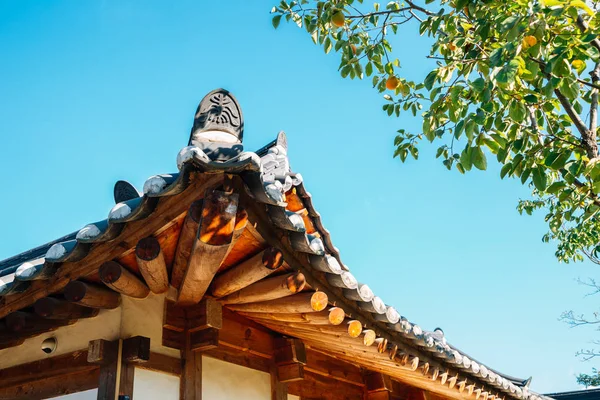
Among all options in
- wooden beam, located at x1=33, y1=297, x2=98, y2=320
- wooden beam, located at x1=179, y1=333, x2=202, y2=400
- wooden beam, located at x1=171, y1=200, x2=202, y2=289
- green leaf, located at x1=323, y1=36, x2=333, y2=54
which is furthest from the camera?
green leaf, located at x1=323, y1=36, x2=333, y2=54

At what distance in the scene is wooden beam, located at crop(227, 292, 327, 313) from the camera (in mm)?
3789

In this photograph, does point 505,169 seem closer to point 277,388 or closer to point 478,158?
point 478,158

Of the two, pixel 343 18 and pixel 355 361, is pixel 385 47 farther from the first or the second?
pixel 355 361

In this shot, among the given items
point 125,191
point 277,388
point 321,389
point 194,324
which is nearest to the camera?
point 194,324

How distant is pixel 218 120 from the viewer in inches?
136

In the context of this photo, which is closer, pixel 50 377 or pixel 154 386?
pixel 154 386

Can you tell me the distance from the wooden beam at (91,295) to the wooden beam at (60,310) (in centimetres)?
15

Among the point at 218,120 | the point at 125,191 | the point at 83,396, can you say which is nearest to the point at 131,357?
the point at 83,396

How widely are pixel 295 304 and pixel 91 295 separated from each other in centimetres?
143

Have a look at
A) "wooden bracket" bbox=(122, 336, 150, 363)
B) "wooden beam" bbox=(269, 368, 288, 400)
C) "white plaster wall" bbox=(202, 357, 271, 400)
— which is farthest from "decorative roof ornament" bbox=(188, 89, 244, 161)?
"wooden beam" bbox=(269, 368, 288, 400)

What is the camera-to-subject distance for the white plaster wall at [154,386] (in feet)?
13.0

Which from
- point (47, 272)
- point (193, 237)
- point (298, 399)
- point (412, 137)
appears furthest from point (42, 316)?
point (412, 137)

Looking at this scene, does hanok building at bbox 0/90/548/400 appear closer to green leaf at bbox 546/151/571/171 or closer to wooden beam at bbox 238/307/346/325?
wooden beam at bbox 238/307/346/325

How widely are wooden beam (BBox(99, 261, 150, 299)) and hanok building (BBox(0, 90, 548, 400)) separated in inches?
0.5
